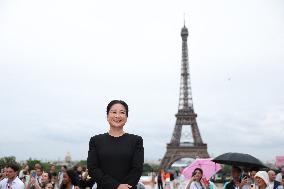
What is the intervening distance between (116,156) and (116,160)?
29 mm

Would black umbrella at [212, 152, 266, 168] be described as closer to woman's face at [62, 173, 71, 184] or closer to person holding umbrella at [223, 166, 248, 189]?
person holding umbrella at [223, 166, 248, 189]

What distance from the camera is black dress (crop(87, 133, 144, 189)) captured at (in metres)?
3.33

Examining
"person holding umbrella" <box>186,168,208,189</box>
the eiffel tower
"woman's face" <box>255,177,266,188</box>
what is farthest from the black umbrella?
the eiffel tower

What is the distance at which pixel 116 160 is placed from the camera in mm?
3357

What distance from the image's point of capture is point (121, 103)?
351 cm

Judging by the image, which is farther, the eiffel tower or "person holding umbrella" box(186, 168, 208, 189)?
the eiffel tower

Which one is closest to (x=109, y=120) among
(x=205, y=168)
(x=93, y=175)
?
(x=93, y=175)

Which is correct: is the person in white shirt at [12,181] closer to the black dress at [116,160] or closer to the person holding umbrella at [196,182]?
the person holding umbrella at [196,182]

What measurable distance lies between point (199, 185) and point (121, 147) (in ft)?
16.9

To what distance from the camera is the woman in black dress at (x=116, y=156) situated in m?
3.31

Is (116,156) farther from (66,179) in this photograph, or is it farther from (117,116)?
(66,179)

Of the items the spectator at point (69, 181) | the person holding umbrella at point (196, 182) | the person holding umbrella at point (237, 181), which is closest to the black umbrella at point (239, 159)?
the person holding umbrella at point (196, 182)

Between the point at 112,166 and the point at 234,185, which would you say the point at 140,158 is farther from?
the point at 234,185

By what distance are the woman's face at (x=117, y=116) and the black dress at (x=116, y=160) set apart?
0.10m
